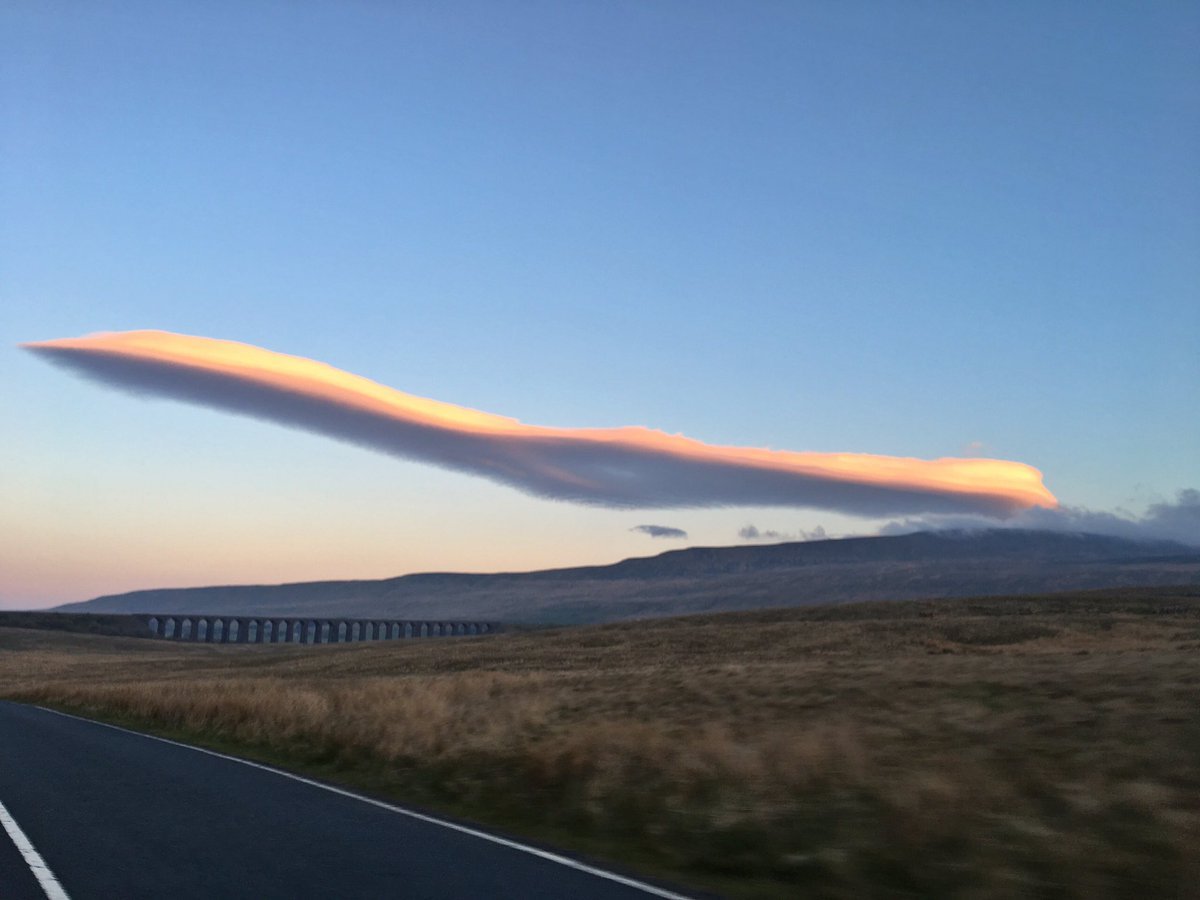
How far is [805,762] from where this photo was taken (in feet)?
48.1

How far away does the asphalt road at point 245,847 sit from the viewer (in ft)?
31.6

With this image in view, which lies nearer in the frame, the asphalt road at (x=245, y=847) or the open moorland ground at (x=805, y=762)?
the asphalt road at (x=245, y=847)

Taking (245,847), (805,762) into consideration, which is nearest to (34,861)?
(245,847)

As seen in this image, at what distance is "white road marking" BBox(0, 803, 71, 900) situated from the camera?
9.41 meters

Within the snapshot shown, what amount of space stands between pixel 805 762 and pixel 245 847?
671 cm

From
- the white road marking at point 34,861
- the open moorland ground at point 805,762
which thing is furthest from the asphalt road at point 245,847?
the open moorland ground at point 805,762

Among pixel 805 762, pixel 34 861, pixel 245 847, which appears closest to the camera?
pixel 34 861

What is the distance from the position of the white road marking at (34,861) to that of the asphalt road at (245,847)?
0.23 ft

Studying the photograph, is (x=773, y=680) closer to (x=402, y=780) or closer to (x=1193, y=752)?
(x=402, y=780)

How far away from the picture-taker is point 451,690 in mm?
29797

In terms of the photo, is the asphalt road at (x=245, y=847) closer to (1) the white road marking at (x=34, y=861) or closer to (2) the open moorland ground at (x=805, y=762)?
(1) the white road marking at (x=34, y=861)

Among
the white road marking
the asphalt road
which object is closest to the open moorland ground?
the asphalt road

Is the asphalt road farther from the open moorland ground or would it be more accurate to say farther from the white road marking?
the open moorland ground

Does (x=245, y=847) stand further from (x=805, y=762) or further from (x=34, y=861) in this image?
(x=805, y=762)
